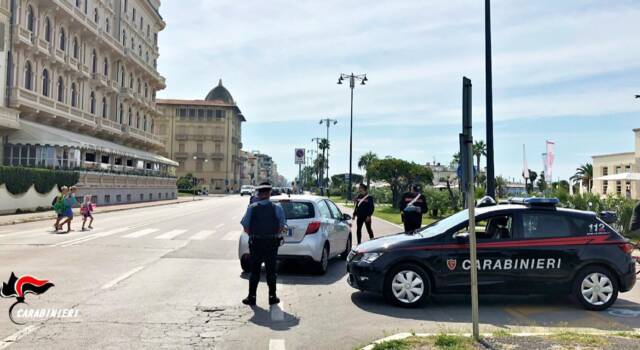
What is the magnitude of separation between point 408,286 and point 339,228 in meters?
4.26

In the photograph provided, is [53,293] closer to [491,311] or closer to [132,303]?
[132,303]

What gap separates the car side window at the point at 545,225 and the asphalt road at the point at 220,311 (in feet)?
3.43

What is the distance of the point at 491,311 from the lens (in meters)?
7.28

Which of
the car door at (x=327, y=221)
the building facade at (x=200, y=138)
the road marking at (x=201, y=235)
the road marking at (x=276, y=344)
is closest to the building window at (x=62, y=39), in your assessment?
the road marking at (x=201, y=235)

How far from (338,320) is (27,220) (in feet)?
67.5

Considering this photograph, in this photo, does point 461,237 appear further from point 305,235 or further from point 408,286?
point 305,235

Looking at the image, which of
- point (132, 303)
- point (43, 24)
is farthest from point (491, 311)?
point (43, 24)

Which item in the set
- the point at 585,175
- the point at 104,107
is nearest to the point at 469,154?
the point at 104,107

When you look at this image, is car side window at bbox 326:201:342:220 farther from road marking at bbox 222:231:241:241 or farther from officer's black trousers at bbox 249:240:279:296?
road marking at bbox 222:231:241:241

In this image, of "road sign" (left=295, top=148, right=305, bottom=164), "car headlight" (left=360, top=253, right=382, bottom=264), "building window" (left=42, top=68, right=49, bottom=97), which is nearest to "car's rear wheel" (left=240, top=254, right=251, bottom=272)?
"car headlight" (left=360, top=253, right=382, bottom=264)

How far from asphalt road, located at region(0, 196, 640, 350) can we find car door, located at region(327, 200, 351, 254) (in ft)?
2.33

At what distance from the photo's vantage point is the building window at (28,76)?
34.9 m

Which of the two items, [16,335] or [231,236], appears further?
[231,236]

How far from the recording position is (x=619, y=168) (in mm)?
54719
